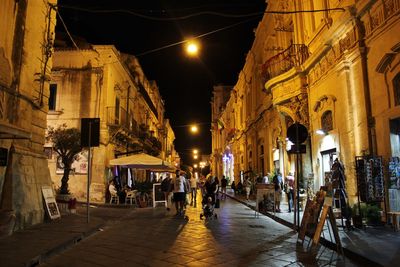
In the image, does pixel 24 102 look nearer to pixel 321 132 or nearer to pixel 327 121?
pixel 321 132

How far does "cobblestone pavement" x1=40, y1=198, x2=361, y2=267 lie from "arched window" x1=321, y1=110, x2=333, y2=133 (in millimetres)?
5208

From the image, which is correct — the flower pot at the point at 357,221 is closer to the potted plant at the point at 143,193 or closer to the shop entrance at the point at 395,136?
the shop entrance at the point at 395,136

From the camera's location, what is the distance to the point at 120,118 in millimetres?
25578

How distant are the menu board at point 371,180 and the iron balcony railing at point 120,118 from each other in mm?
15739

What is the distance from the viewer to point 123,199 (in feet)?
63.7

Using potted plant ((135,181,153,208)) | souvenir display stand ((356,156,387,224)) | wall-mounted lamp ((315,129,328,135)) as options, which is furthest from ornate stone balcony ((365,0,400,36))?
potted plant ((135,181,153,208))

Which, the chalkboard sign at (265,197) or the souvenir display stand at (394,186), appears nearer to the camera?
the souvenir display stand at (394,186)

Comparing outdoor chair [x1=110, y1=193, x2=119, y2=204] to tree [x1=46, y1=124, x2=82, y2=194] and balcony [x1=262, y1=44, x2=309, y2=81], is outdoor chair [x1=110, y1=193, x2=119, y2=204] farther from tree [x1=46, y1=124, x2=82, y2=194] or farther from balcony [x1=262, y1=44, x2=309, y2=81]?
balcony [x1=262, y1=44, x2=309, y2=81]

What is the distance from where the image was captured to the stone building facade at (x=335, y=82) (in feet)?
34.6

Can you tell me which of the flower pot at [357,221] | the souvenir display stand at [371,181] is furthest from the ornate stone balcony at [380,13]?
the flower pot at [357,221]

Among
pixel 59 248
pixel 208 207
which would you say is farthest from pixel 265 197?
pixel 59 248

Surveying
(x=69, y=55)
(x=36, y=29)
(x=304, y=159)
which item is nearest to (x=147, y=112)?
(x=69, y=55)

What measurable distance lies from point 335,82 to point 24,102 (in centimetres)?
1041

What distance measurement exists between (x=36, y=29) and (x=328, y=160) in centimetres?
1148
